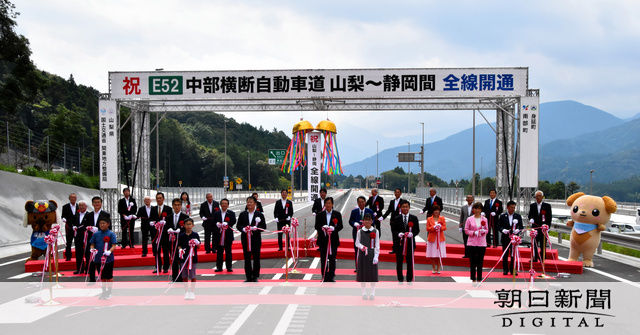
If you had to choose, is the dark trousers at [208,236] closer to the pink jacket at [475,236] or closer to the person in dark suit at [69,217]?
the person in dark suit at [69,217]

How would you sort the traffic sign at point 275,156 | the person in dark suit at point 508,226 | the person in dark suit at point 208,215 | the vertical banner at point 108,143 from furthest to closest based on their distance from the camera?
the traffic sign at point 275,156
the vertical banner at point 108,143
the person in dark suit at point 208,215
the person in dark suit at point 508,226

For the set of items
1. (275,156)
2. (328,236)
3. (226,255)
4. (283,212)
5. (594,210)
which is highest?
(275,156)

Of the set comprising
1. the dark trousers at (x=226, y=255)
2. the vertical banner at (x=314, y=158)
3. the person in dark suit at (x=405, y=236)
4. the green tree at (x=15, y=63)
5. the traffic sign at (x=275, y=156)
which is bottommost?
the dark trousers at (x=226, y=255)

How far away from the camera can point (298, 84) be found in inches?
714

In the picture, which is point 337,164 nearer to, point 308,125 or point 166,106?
point 308,125

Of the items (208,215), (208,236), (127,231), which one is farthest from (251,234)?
(127,231)

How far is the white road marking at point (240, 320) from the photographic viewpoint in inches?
264

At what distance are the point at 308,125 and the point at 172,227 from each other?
9.05 metres

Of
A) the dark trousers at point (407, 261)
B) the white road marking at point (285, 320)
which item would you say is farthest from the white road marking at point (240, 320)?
the dark trousers at point (407, 261)

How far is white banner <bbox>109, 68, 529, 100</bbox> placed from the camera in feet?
58.7

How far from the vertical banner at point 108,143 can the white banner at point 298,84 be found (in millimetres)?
555

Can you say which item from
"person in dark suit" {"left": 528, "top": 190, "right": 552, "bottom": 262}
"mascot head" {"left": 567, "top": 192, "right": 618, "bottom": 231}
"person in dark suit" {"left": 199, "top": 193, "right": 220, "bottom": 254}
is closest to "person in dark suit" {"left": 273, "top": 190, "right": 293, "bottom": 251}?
"person in dark suit" {"left": 199, "top": 193, "right": 220, "bottom": 254}

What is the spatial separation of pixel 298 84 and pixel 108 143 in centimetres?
717

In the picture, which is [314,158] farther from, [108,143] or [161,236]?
[161,236]
